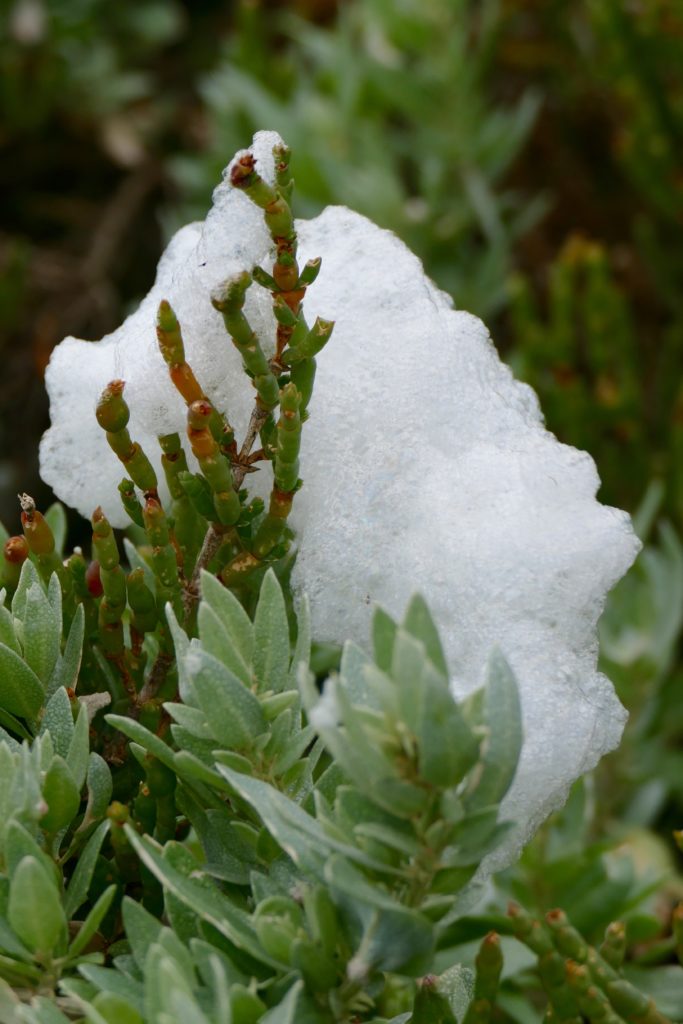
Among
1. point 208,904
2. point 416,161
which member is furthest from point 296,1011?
point 416,161

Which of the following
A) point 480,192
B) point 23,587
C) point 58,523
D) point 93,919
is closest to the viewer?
point 93,919

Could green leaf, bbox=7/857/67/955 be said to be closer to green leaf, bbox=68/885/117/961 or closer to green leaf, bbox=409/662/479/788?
green leaf, bbox=68/885/117/961

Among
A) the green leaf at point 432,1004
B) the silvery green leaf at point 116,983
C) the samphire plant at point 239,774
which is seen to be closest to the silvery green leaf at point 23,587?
the samphire plant at point 239,774

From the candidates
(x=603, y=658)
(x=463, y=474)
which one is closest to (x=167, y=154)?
(x=603, y=658)

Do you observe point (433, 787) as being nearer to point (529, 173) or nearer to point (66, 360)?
point (66, 360)

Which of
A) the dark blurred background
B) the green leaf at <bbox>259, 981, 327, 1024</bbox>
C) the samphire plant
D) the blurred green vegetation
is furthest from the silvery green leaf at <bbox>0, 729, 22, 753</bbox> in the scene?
the dark blurred background

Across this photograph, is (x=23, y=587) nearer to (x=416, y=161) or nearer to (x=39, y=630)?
(x=39, y=630)
